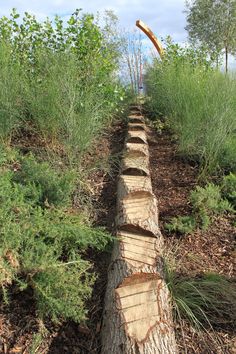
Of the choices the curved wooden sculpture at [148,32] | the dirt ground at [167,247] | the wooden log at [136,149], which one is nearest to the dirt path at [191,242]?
the dirt ground at [167,247]

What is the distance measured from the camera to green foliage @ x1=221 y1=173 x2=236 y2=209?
130 inches

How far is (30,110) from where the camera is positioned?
3912 millimetres

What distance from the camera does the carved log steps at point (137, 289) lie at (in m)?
1.63

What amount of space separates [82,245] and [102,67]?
9.11 feet

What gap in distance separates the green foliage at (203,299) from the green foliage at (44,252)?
52 cm

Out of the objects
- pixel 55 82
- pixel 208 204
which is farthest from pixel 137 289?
pixel 55 82

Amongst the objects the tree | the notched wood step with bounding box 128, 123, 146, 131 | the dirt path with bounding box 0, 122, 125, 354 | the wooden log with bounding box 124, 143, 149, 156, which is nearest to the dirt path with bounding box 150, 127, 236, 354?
the wooden log with bounding box 124, 143, 149, 156

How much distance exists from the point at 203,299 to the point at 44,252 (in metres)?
0.95

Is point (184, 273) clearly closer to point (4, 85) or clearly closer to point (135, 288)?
point (135, 288)

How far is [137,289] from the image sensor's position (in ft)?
6.08

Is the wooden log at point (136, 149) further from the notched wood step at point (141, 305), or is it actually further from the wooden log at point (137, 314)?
the notched wood step at point (141, 305)

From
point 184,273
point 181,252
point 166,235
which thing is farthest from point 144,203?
point 184,273

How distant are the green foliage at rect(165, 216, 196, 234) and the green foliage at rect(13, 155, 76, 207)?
84 cm

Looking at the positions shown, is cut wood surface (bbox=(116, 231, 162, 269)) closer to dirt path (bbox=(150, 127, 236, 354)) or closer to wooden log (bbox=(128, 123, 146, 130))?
dirt path (bbox=(150, 127, 236, 354))
